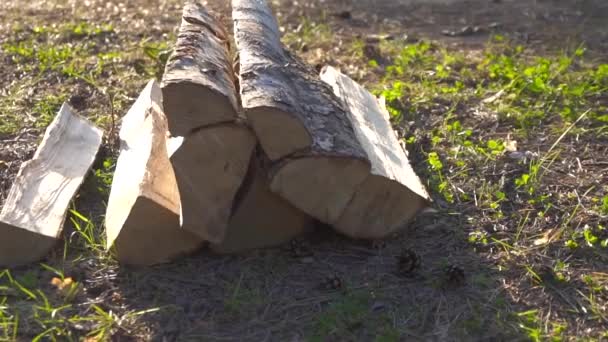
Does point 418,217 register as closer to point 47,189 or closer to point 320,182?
point 320,182

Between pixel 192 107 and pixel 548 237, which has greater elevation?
pixel 192 107

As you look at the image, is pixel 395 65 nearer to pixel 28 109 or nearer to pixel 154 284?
pixel 28 109

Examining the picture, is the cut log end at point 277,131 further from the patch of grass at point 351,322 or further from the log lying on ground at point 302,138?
the patch of grass at point 351,322

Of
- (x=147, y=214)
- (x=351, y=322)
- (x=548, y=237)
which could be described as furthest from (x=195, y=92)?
(x=548, y=237)

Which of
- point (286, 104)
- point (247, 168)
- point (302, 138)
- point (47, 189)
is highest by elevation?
point (286, 104)

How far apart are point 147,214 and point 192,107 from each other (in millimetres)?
516

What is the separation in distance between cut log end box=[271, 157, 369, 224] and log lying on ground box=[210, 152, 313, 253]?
0.16 meters

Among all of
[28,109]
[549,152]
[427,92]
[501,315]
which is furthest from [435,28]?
[501,315]

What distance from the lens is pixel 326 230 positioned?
371 cm

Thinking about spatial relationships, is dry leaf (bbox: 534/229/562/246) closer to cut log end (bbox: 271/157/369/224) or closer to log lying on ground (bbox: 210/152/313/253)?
cut log end (bbox: 271/157/369/224)

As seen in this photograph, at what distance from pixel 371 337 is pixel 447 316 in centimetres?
33

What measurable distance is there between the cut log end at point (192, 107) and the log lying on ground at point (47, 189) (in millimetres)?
835

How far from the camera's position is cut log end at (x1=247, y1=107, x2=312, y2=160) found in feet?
10.3

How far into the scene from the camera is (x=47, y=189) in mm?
3844
